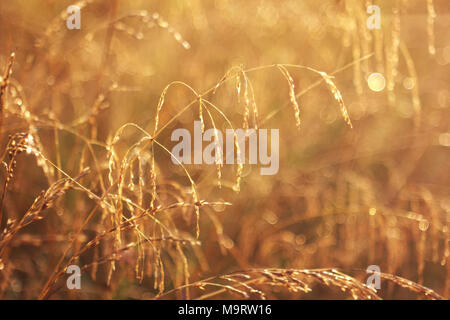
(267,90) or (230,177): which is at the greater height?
(267,90)

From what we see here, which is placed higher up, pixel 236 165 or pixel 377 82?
pixel 377 82

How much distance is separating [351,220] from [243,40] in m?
0.94

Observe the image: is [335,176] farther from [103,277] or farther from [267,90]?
[103,277]

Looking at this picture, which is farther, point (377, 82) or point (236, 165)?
point (377, 82)

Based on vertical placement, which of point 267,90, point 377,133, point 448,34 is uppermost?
point 448,34

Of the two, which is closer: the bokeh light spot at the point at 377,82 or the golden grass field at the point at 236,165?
the golden grass field at the point at 236,165

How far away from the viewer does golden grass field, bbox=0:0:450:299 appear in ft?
4.61

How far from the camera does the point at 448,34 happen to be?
2492 mm

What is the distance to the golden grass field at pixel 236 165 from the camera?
4.61 feet

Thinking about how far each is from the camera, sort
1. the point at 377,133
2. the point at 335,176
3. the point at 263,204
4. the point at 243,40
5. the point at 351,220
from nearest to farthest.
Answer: the point at 351,220 → the point at 263,204 → the point at 335,176 → the point at 243,40 → the point at 377,133

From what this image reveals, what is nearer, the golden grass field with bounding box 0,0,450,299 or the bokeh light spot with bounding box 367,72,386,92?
the golden grass field with bounding box 0,0,450,299

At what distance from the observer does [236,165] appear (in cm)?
171
